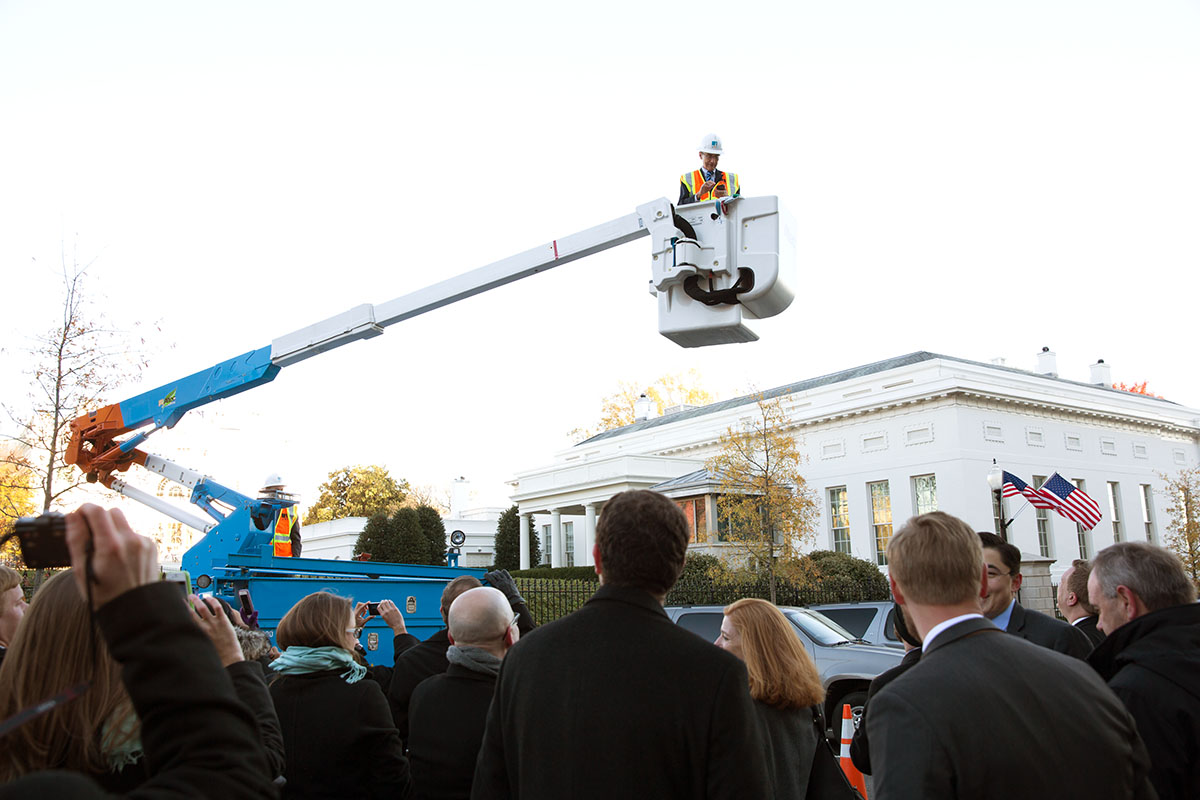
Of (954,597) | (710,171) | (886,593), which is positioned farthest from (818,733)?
(886,593)

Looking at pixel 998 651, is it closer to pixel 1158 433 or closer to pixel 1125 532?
pixel 1125 532

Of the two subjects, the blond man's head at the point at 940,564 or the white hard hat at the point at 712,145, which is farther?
the white hard hat at the point at 712,145

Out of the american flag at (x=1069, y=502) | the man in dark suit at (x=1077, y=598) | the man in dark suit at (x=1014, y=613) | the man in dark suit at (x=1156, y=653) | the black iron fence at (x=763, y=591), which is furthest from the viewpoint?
the black iron fence at (x=763, y=591)

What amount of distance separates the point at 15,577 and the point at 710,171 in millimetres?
5969

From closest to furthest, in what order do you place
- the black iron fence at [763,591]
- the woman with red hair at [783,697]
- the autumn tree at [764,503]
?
1. the woman with red hair at [783,697]
2. the black iron fence at [763,591]
3. the autumn tree at [764,503]

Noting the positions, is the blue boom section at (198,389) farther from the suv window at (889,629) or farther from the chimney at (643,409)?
the chimney at (643,409)

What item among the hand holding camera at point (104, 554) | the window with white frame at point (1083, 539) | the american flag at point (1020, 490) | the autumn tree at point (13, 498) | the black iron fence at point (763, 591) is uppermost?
the autumn tree at point (13, 498)

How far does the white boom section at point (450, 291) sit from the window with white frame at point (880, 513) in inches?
1090

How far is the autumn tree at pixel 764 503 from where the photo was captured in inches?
1101

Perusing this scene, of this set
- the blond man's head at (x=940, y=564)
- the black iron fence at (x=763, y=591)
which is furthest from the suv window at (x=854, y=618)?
the black iron fence at (x=763, y=591)

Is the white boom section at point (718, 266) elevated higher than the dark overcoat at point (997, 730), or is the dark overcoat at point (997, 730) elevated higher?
the white boom section at point (718, 266)

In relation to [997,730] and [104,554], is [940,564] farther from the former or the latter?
[104,554]

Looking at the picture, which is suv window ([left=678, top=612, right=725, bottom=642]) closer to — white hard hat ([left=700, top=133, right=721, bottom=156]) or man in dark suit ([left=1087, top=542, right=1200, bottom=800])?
white hard hat ([left=700, top=133, right=721, bottom=156])

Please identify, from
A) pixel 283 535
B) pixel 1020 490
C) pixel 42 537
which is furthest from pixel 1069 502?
pixel 42 537
